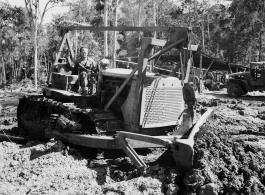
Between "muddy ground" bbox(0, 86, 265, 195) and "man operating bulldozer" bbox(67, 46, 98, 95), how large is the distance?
161cm

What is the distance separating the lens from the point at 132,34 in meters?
42.7

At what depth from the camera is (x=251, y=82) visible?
61.0 feet

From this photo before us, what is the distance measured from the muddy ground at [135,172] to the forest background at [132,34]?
83.5ft

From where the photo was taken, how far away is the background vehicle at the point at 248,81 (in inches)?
722

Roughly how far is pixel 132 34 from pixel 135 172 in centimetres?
3896

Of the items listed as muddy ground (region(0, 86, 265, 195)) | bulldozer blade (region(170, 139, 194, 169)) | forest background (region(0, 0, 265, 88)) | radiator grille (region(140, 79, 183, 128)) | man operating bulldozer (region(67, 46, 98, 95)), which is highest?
forest background (region(0, 0, 265, 88))

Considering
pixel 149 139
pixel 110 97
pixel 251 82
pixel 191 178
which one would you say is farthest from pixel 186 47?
pixel 251 82

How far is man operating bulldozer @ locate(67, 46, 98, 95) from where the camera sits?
731 centimetres

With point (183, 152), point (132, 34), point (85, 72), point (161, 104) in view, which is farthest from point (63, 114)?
point (132, 34)

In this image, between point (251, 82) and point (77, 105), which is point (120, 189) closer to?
point (77, 105)

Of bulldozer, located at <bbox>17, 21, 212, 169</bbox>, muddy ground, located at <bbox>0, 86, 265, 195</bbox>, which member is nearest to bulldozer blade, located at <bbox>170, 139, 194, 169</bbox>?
muddy ground, located at <bbox>0, 86, 265, 195</bbox>

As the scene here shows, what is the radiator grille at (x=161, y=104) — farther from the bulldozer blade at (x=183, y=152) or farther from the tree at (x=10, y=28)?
the tree at (x=10, y=28)

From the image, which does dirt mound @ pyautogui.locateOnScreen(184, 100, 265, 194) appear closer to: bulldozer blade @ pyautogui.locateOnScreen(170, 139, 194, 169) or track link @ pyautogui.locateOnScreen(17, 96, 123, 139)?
bulldozer blade @ pyautogui.locateOnScreen(170, 139, 194, 169)

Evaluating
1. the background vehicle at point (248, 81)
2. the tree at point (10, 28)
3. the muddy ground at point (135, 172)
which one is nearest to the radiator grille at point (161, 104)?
the muddy ground at point (135, 172)
